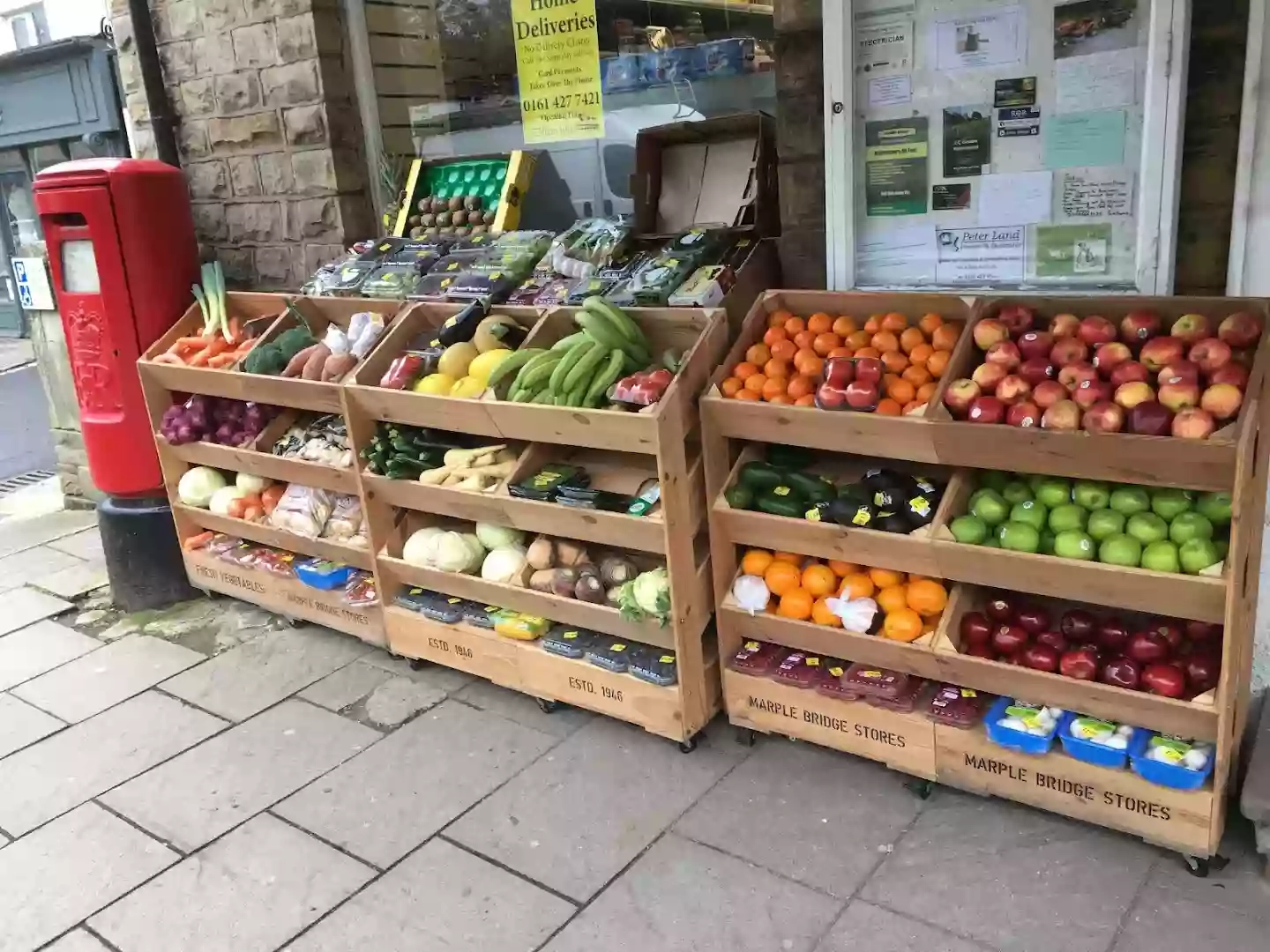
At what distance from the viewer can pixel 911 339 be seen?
3010mm

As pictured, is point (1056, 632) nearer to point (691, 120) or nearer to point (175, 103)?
point (691, 120)

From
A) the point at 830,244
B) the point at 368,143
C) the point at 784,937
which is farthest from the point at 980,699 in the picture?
the point at 368,143

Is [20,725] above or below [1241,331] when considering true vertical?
below

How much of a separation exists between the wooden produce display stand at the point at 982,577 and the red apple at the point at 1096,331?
0.33ft

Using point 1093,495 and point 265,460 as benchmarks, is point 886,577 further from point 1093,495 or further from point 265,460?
point 265,460

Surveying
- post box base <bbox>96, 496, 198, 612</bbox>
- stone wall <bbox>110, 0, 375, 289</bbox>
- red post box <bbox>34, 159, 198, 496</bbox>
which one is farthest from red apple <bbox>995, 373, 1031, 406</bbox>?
post box base <bbox>96, 496, 198, 612</bbox>

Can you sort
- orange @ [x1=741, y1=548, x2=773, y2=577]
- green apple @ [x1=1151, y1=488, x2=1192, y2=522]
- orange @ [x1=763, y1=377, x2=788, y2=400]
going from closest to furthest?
green apple @ [x1=1151, y1=488, x2=1192, y2=522]
orange @ [x1=763, y1=377, x2=788, y2=400]
orange @ [x1=741, y1=548, x2=773, y2=577]

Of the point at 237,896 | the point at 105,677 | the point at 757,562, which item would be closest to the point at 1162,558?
the point at 757,562

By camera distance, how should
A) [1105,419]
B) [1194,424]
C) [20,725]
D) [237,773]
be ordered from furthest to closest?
1. [20,725]
2. [237,773]
3. [1105,419]
4. [1194,424]

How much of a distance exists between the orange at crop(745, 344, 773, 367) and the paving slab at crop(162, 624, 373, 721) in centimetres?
216

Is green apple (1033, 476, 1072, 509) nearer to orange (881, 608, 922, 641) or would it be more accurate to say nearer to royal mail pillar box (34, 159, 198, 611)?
orange (881, 608, 922, 641)

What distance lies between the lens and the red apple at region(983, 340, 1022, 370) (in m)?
2.76

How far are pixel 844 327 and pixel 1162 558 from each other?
1.13 m

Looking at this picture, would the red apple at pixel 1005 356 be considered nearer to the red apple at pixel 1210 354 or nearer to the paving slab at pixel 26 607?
the red apple at pixel 1210 354
